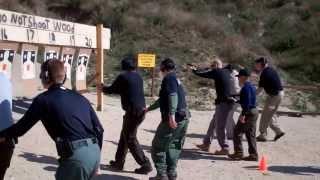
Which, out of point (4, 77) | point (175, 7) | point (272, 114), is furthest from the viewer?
point (175, 7)

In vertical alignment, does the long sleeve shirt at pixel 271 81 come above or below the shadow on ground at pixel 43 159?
above

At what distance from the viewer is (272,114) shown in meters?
12.0

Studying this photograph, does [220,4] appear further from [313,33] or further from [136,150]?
[136,150]

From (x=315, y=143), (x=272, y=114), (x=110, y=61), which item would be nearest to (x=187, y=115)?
(x=272, y=114)

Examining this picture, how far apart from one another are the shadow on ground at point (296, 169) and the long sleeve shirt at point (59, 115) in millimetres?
5152

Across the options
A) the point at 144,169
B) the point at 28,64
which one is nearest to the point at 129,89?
the point at 144,169

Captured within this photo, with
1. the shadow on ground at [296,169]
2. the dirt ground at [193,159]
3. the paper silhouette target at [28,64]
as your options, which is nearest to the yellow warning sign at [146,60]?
the dirt ground at [193,159]

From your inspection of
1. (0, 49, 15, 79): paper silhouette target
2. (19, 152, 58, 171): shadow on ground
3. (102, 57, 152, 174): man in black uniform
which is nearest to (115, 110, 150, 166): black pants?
(102, 57, 152, 174): man in black uniform

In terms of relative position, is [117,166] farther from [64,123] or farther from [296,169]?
[64,123]

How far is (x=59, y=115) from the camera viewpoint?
15.1 feet

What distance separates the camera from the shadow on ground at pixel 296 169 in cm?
925

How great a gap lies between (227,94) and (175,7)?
27.6 metres

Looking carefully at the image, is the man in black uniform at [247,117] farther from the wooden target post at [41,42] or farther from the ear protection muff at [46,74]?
the ear protection muff at [46,74]

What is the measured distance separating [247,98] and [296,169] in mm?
1356
